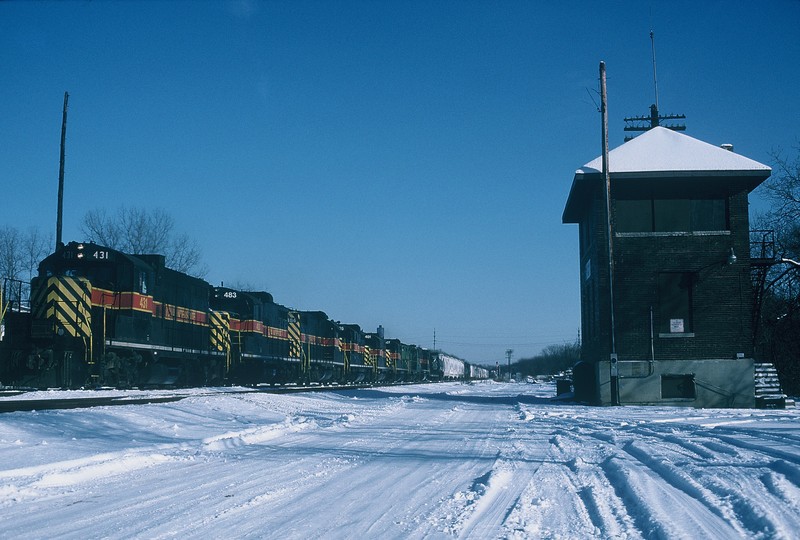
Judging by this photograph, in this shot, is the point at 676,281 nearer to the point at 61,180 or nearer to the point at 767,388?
the point at 767,388

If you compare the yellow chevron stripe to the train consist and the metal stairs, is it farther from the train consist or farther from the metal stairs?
the metal stairs

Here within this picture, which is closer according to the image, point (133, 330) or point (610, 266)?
point (133, 330)

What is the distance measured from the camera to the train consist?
18141 millimetres

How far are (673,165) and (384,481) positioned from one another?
19572mm

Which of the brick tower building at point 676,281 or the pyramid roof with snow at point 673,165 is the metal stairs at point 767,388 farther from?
the pyramid roof with snow at point 673,165

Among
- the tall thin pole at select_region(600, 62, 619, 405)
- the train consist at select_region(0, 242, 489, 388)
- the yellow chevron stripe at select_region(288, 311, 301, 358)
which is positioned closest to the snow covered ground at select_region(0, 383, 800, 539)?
the train consist at select_region(0, 242, 489, 388)

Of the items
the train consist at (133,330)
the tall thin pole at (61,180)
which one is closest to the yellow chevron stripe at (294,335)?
the train consist at (133,330)

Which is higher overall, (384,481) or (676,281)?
(676,281)

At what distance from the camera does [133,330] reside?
20.9m

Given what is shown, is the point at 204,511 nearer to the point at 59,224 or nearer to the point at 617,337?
the point at 617,337

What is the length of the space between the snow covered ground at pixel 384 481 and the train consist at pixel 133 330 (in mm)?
6538

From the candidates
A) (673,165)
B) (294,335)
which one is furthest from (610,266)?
(294,335)

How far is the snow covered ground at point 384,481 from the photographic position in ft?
16.4

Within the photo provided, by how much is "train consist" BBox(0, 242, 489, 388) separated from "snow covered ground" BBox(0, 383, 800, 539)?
6538 mm
